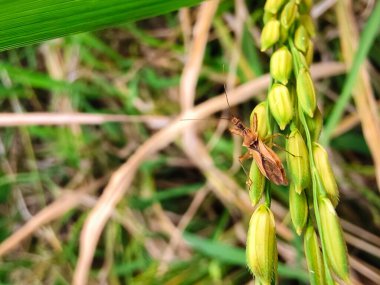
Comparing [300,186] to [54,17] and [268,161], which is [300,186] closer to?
[268,161]

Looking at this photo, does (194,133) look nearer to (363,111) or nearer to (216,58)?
(216,58)

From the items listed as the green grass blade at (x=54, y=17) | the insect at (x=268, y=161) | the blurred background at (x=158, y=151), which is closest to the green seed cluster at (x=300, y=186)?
the insect at (x=268, y=161)

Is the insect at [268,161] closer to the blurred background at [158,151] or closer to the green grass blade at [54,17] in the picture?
the green grass blade at [54,17]

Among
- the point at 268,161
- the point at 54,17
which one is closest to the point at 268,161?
the point at 268,161

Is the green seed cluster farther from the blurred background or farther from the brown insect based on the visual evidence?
the blurred background

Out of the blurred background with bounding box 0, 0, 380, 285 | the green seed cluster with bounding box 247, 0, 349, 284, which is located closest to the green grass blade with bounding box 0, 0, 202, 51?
the green seed cluster with bounding box 247, 0, 349, 284
